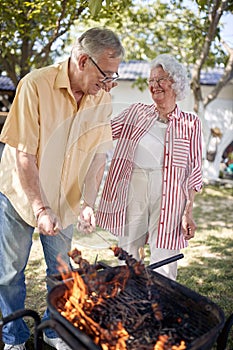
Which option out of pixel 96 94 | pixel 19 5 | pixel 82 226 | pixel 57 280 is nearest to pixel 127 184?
pixel 82 226

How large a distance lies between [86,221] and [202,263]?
2.58 m

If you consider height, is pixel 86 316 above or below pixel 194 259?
above

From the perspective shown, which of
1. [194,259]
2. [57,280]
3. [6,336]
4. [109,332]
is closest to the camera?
[109,332]

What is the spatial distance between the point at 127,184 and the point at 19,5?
311 cm

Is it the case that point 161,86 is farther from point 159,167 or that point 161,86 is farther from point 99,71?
point 99,71

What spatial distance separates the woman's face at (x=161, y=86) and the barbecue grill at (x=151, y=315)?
3.83 feet

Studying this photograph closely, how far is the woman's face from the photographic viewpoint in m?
2.45

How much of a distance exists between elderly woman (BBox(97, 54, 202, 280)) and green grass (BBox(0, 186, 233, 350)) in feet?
0.79

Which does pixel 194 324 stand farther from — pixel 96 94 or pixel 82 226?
pixel 96 94

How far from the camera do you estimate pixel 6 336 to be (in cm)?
218

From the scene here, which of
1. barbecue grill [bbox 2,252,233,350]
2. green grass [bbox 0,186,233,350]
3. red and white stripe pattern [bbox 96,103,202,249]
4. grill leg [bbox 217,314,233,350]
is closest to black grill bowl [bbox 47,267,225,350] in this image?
barbecue grill [bbox 2,252,233,350]

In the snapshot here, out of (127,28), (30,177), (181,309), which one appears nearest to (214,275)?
(181,309)

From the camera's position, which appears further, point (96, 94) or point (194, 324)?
point (96, 94)

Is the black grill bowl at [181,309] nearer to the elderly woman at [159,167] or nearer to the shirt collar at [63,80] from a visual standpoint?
the elderly woman at [159,167]
